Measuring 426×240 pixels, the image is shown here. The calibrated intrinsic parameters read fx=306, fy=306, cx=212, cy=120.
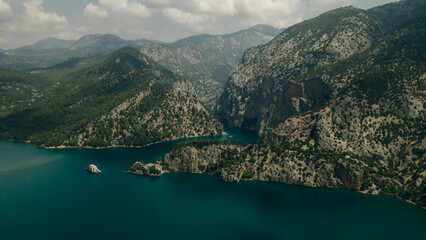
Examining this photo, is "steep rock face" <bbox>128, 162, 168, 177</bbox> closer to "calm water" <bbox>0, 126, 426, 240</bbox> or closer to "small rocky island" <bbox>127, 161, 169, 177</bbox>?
"small rocky island" <bbox>127, 161, 169, 177</bbox>

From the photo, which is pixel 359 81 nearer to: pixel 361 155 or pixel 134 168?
pixel 361 155

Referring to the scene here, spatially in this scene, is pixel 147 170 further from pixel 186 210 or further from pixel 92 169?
pixel 186 210

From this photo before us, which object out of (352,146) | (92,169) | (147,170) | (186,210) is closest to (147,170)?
(147,170)

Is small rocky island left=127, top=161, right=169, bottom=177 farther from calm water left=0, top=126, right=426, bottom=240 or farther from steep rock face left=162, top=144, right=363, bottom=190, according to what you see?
steep rock face left=162, top=144, right=363, bottom=190

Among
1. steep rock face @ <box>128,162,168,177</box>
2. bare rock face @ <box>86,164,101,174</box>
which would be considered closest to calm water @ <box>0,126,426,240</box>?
steep rock face @ <box>128,162,168,177</box>

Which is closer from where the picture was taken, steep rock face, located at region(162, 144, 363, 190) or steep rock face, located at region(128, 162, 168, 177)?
steep rock face, located at region(162, 144, 363, 190)

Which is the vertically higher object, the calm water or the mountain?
the mountain

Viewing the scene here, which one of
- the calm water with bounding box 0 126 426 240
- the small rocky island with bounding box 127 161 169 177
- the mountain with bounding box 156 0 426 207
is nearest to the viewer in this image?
the calm water with bounding box 0 126 426 240

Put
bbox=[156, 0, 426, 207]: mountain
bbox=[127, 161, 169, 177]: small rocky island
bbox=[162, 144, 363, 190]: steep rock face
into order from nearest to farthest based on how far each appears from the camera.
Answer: bbox=[156, 0, 426, 207]: mountain → bbox=[162, 144, 363, 190]: steep rock face → bbox=[127, 161, 169, 177]: small rocky island

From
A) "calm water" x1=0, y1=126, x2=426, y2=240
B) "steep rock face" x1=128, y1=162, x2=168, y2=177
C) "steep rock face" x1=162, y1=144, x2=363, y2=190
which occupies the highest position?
"steep rock face" x1=162, y1=144, x2=363, y2=190
